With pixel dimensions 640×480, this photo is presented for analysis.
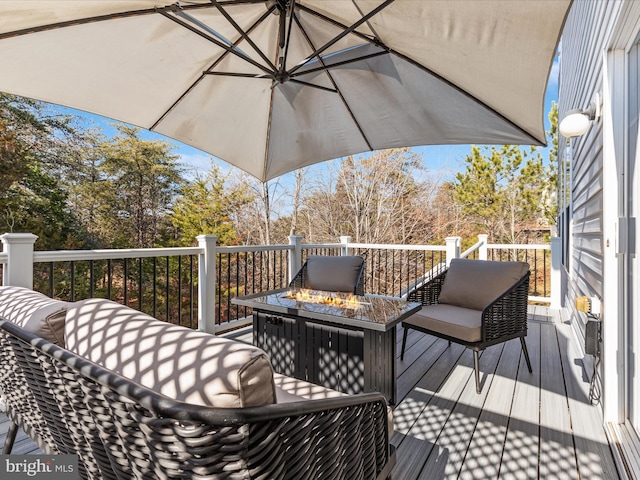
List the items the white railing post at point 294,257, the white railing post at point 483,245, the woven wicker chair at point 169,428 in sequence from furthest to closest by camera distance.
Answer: the white railing post at point 483,245, the white railing post at point 294,257, the woven wicker chair at point 169,428

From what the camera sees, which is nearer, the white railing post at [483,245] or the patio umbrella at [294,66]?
the patio umbrella at [294,66]

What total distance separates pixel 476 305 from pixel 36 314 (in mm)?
3167

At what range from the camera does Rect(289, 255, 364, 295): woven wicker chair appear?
3828mm

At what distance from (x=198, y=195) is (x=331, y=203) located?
5021 millimetres

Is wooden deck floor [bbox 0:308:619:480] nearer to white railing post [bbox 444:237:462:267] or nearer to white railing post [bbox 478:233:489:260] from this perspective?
white railing post [bbox 444:237:462:267]

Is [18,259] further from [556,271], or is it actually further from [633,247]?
[556,271]

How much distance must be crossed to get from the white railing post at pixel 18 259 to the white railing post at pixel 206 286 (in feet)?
4.91

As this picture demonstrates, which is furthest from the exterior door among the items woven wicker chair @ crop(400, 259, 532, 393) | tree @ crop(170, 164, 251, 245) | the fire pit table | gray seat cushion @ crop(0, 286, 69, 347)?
tree @ crop(170, 164, 251, 245)

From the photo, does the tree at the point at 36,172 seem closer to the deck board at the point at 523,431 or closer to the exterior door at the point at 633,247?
the deck board at the point at 523,431

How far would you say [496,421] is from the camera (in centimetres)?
219

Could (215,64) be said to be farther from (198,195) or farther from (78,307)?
(198,195)

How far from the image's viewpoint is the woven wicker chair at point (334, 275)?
151 inches

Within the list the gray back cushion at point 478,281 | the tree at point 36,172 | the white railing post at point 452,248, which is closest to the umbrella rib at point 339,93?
the gray back cushion at point 478,281

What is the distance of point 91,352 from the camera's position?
3.34 ft
